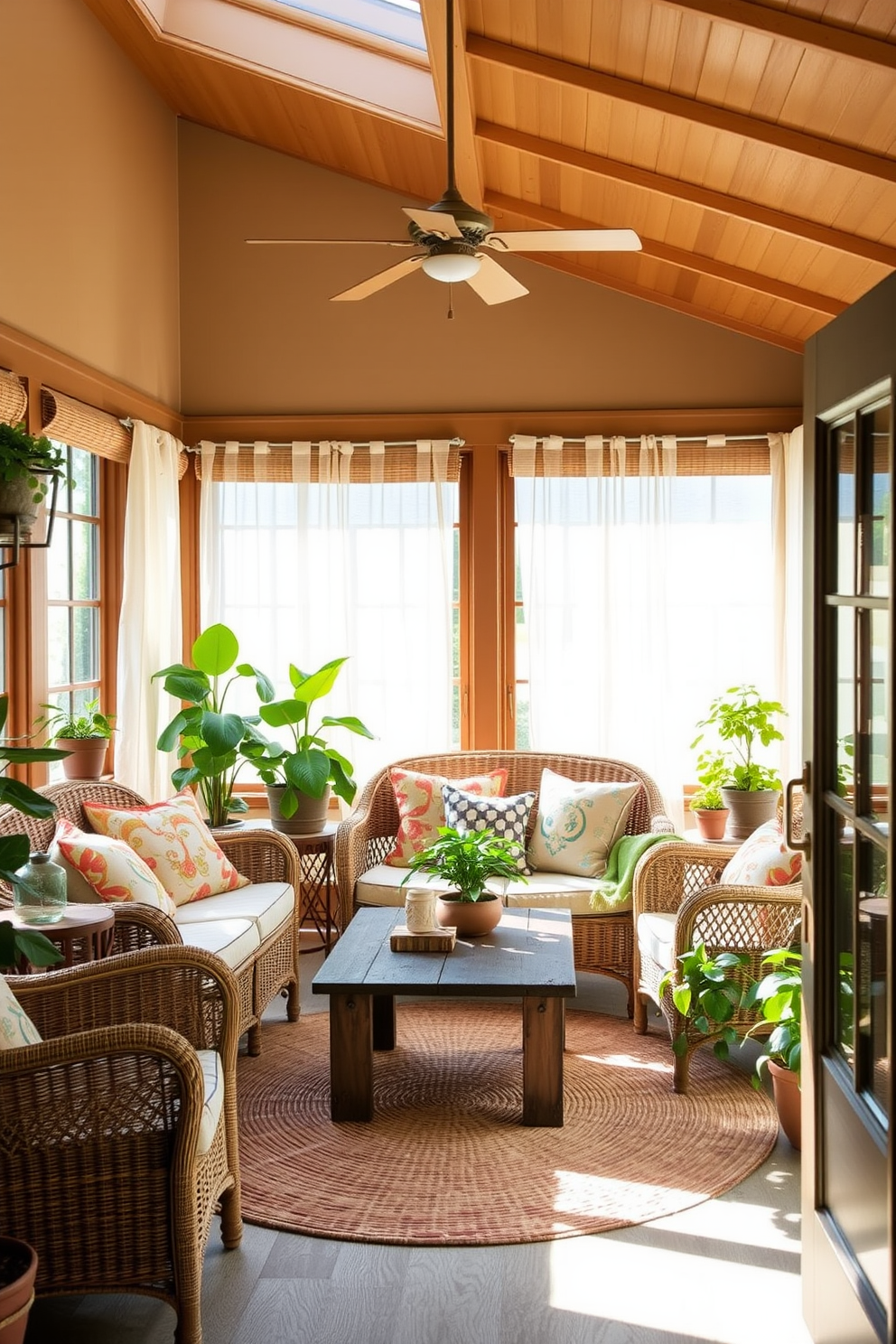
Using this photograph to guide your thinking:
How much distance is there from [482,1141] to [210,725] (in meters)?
2.06

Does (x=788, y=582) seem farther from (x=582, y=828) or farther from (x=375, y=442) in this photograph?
(x=375, y=442)

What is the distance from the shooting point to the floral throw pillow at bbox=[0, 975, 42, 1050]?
98.0 inches

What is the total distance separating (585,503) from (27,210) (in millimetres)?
2739

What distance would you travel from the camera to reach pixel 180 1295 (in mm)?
2512

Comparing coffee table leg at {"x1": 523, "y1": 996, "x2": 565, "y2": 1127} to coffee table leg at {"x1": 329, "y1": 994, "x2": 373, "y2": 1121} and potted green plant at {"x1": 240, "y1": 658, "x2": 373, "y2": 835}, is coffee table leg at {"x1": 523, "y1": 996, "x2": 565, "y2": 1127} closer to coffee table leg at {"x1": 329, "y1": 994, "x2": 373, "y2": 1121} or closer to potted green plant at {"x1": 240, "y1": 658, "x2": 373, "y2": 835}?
coffee table leg at {"x1": 329, "y1": 994, "x2": 373, "y2": 1121}

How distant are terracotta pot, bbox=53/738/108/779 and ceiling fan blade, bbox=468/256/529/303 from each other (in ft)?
6.91

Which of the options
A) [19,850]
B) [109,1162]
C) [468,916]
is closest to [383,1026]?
[468,916]

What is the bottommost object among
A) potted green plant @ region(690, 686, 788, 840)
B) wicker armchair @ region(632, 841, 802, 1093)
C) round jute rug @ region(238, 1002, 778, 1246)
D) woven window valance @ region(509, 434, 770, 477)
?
round jute rug @ region(238, 1002, 778, 1246)

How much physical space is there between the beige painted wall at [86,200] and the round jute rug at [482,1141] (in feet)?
9.00

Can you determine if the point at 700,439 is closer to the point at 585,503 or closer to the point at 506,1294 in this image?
the point at 585,503

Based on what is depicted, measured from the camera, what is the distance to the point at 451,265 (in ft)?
11.4

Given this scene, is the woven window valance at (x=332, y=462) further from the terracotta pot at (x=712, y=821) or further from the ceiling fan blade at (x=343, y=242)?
the terracotta pot at (x=712, y=821)

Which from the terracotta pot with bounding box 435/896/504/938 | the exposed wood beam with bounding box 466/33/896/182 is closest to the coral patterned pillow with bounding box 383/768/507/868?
the terracotta pot with bounding box 435/896/504/938

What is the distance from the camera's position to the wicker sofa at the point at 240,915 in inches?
138
